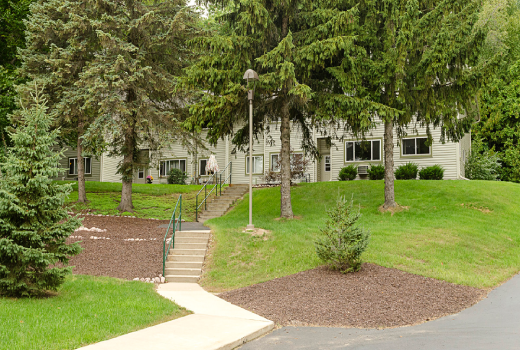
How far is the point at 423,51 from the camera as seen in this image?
641 inches

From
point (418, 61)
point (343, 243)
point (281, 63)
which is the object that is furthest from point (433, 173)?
point (343, 243)

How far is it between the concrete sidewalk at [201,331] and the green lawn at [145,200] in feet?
34.8

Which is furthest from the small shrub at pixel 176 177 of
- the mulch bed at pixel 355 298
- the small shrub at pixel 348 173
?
the mulch bed at pixel 355 298

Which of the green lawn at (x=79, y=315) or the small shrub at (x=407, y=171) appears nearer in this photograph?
the green lawn at (x=79, y=315)

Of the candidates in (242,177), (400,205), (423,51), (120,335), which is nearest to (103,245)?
(120,335)

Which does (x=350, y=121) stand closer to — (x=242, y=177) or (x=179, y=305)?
(x=179, y=305)

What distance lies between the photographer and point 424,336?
6750 millimetres

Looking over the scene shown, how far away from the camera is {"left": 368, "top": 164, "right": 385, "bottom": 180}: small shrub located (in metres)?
23.9

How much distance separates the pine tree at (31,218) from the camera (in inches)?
310

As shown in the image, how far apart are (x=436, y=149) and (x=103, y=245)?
729 inches

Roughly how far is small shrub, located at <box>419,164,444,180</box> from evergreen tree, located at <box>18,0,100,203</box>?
17.0m

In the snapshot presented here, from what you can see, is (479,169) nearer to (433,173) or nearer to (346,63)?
(433,173)

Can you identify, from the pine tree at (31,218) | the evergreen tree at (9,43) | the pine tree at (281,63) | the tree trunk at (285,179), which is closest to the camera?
the pine tree at (31,218)

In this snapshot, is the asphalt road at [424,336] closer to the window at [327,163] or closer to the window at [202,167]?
the window at [327,163]
